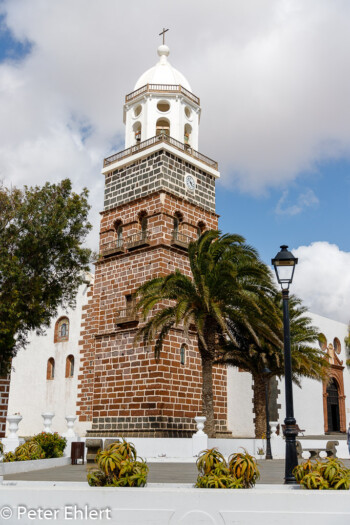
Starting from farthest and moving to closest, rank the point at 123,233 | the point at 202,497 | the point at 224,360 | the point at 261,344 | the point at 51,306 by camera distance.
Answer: the point at 123,233
the point at 224,360
the point at 261,344
the point at 51,306
the point at 202,497

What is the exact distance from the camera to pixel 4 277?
55.6 feet

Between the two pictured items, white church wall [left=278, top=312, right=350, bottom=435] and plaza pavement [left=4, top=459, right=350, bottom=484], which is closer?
plaza pavement [left=4, top=459, right=350, bottom=484]

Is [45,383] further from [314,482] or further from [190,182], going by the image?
[314,482]

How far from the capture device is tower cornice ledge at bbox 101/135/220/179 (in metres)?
25.1

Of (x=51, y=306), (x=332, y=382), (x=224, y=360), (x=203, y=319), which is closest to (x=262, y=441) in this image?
(x=224, y=360)

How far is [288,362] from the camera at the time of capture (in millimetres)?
Result: 10008

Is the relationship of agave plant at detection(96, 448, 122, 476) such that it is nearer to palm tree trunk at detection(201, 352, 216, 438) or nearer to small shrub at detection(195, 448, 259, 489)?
small shrub at detection(195, 448, 259, 489)

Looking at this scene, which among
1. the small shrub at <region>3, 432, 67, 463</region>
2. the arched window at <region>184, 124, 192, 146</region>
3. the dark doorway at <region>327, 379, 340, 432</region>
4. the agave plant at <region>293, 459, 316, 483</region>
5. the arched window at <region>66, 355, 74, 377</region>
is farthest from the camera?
the dark doorway at <region>327, 379, 340, 432</region>

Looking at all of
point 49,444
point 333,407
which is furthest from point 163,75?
point 333,407

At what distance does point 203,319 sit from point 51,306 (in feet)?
16.0

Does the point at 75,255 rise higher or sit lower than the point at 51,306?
higher

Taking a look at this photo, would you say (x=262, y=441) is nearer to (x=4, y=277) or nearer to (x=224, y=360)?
(x=224, y=360)

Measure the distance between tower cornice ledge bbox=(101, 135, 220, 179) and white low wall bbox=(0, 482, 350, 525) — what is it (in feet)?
62.5

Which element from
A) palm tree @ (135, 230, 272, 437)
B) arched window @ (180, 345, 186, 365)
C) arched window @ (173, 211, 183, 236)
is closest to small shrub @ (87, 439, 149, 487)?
palm tree @ (135, 230, 272, 437)
